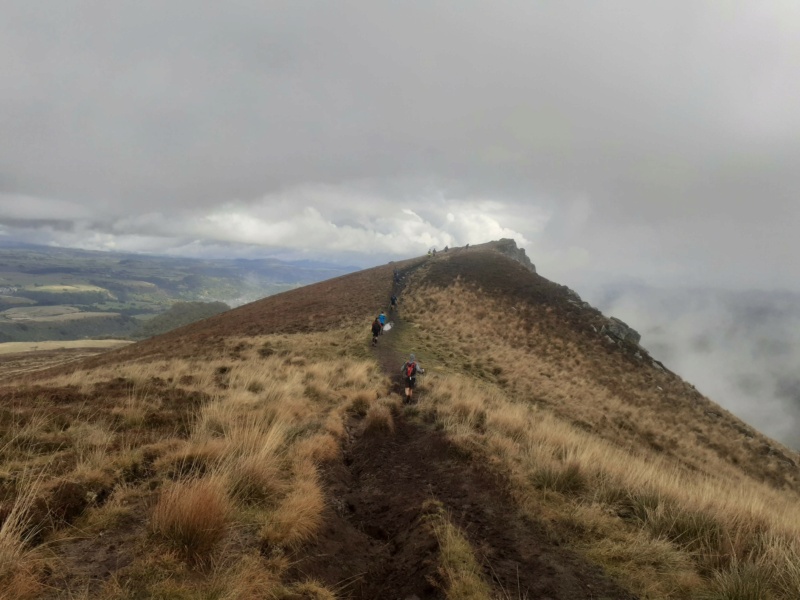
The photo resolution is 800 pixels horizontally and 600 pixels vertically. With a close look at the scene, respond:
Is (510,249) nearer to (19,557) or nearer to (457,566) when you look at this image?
(457,566)

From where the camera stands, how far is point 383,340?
26000 mm

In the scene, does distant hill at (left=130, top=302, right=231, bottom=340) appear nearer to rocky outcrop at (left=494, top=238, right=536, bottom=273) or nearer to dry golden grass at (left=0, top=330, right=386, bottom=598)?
rocky outcrop at (left=494, top=238, right=536, bottom=273)

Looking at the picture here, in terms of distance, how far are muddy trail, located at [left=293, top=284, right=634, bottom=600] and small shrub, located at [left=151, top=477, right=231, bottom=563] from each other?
97cm

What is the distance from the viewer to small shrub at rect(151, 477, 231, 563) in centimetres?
383

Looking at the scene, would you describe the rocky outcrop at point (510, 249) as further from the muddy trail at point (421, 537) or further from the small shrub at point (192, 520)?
the small shrub at point (192, 520)

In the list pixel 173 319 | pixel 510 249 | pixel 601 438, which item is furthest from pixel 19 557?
pixel 173 319

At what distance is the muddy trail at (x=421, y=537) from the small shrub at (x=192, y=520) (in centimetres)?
97

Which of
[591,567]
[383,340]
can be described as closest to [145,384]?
[591,567]

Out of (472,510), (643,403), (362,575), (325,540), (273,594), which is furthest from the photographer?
(643,403)

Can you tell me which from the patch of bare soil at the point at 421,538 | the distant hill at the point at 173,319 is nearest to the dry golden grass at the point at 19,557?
the patch of bare soil at the point at 421,538

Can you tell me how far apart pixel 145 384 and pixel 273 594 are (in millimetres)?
9216

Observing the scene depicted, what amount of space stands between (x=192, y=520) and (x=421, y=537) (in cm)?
285

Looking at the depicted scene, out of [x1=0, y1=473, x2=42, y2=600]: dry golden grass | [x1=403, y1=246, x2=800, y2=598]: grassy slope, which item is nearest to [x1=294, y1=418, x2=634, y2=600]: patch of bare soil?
[x1=403, y1=246, x2=800, y2=598]: grassy slope

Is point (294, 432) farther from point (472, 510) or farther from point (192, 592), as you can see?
point (192, 592)
